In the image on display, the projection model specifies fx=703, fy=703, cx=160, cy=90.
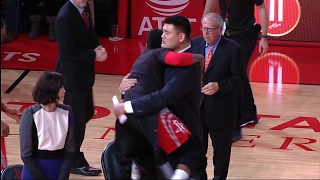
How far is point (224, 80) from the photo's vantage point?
18.9 feet

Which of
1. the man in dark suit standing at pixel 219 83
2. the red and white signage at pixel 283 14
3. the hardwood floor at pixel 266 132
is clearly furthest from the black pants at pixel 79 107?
the red and white signage at pixel 283 14

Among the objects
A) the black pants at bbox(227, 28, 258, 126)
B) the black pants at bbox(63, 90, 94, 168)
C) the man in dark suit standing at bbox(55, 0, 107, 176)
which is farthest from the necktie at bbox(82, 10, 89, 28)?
the black pants at bbox(227, 28, 258, 126)

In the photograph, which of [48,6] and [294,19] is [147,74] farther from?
[48,6]

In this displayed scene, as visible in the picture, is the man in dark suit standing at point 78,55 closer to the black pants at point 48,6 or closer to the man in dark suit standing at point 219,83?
the man in dark suit standing at point 219,83

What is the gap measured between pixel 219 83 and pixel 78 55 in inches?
46.7

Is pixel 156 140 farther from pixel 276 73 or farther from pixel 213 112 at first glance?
pixel 276 73

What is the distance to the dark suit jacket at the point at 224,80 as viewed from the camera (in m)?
5.76

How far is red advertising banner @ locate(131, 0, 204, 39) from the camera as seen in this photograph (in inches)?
452

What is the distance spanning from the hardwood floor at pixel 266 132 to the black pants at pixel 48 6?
6.63 ft

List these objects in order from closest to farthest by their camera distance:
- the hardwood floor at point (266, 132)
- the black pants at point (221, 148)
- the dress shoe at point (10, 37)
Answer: the black pants at point (221, 148), the hardwood floor at point (266, 132), the dress shoe at point (10, 37)

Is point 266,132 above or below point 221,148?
below

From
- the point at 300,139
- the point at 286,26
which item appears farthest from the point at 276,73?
the point at 300,139

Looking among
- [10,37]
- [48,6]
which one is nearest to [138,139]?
[10,37]

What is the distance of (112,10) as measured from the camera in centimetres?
1184
